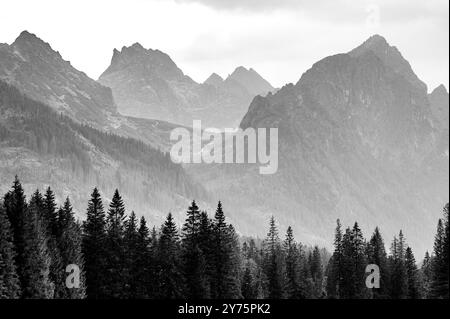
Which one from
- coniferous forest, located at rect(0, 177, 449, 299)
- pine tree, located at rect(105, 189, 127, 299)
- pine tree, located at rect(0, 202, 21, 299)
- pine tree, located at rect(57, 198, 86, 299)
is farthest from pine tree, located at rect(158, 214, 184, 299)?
pine tree, located at rect(0, 202, 21, 299)

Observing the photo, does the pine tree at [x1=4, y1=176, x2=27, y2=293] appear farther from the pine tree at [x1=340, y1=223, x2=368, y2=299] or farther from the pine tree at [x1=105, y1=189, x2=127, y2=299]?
the pine tree at [x1=340, y1=223, x2=368, y2=299]

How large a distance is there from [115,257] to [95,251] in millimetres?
2530

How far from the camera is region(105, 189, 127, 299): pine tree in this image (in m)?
104

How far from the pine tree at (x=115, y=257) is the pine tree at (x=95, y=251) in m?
0.61

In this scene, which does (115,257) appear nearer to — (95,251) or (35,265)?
(95,251)

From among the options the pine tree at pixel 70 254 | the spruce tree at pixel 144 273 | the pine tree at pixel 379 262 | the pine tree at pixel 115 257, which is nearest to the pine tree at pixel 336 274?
the pine tree at pixel 379 262

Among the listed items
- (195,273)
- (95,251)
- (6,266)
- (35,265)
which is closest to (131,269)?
(95,251)

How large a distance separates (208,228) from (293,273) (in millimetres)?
25734
